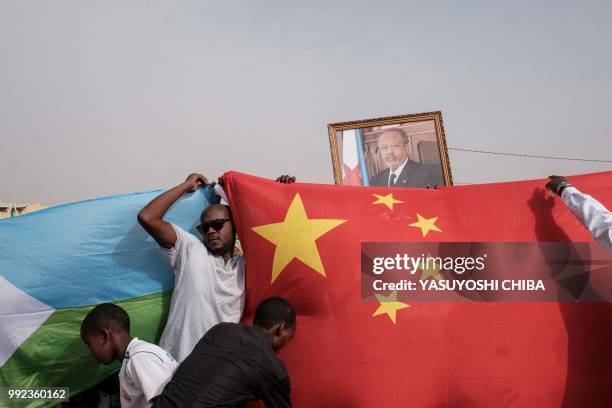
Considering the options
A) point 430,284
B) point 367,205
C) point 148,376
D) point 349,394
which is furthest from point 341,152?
point 148,376

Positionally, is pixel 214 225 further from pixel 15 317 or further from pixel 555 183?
pixel 555 183

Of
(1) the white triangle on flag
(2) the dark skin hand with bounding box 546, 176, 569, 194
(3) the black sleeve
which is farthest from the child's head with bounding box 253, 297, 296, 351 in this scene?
(2) the dark skin hand with bounding box 546, 176, 569, 194

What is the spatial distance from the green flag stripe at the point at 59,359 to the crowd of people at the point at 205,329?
519 millimetres

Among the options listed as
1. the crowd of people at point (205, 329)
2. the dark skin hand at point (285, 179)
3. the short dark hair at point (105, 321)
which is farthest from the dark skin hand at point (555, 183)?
the short dark hair at point (105, 321)

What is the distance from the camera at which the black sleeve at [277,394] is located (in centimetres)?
194

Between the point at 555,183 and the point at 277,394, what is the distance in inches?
82.8

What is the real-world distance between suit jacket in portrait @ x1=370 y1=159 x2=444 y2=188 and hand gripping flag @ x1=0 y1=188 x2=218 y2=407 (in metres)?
3.14

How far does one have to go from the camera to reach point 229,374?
187 cm

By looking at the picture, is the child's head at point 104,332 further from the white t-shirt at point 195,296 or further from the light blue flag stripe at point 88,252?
the light blue flag stripe at point 88,252

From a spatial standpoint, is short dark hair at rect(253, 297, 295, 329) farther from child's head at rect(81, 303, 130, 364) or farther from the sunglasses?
the sunglasses

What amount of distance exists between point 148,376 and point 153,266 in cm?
115

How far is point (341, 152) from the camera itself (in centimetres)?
592

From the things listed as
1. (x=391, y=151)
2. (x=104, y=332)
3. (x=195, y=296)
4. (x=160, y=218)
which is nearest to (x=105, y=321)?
(x=104, y=332)

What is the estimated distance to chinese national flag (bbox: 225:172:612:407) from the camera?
2658 millimetres
